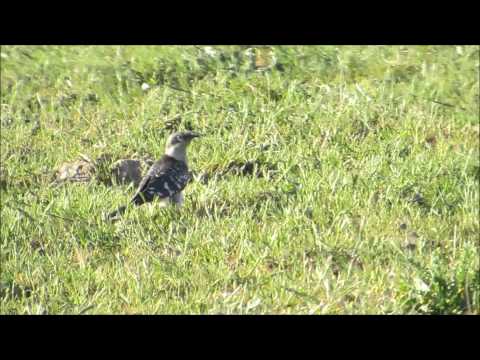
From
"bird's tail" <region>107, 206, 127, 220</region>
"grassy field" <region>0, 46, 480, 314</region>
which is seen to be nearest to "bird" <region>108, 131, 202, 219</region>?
"bird's tail" <region>107, 206, 127, 220</region>

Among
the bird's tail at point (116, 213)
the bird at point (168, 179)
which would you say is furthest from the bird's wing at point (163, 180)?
the bird's tail at point (116, 213)

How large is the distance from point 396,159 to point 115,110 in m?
2.76

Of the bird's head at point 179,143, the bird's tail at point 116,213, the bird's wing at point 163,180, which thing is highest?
the bird's head at point 179,143

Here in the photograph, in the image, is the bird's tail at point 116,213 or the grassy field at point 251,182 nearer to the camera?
the grassy field at point 251,182

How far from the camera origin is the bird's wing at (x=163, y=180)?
288 inches

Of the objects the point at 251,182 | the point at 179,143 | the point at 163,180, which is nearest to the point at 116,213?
the point at 163,180

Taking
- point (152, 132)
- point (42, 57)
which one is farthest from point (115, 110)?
point (42, 57)

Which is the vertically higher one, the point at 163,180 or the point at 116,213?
the point at 163,180

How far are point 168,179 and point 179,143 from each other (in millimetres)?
705

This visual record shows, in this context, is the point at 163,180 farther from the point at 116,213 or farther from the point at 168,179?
the point at 116,213

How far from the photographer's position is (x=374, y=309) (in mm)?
5953

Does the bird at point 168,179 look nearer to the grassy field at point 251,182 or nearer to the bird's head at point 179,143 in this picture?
the bird's head at point 179,143

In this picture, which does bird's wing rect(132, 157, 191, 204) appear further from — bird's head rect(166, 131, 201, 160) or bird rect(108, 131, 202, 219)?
bird's head rect(166, 131, 201, 160)

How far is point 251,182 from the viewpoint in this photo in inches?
305
